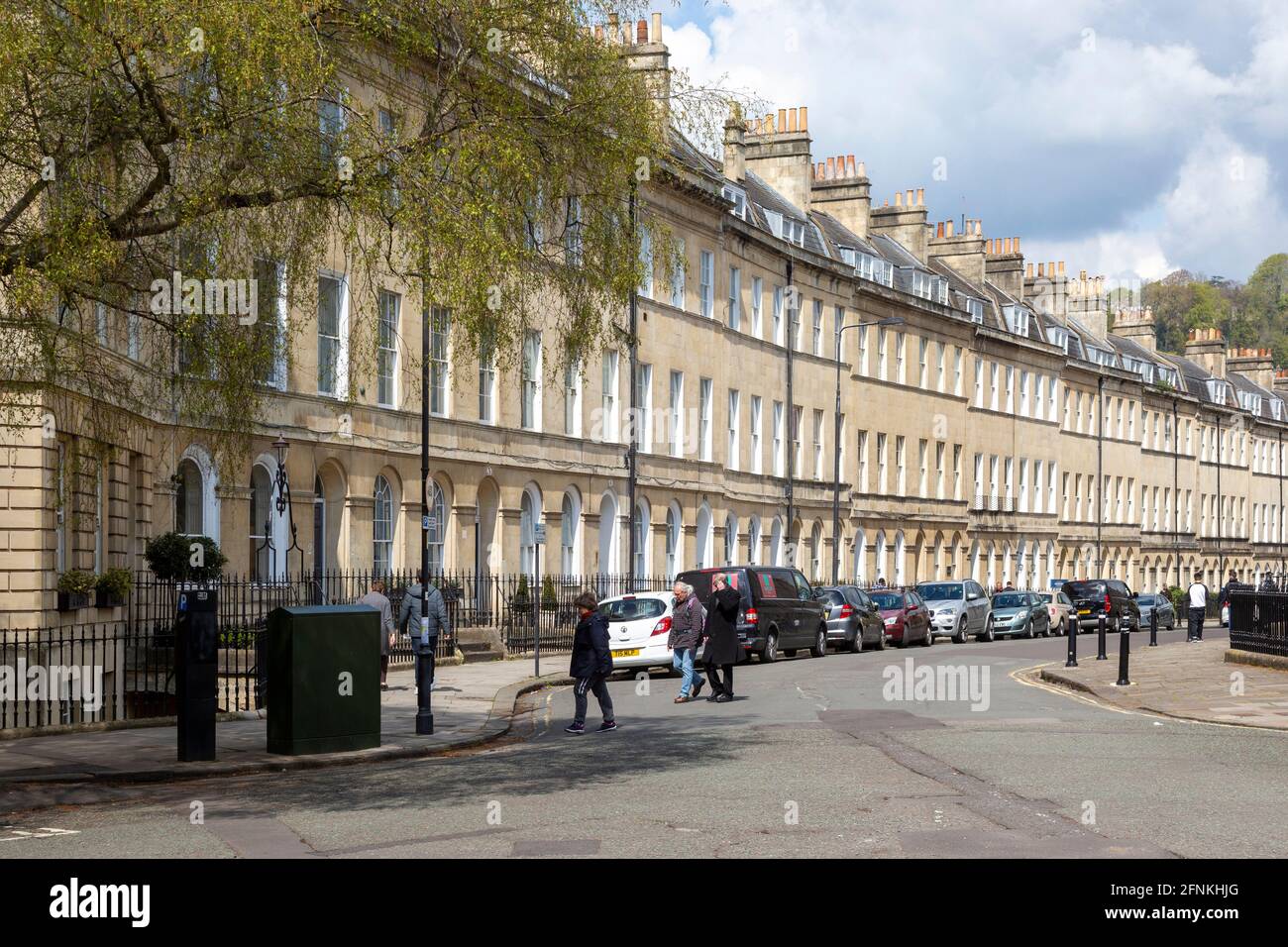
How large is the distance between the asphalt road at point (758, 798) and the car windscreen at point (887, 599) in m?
24.4

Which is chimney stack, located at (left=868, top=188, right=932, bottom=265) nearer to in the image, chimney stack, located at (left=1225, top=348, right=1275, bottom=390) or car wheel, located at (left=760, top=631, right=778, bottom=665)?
car wheel, located at (left=760, top=631, right=778, bottom=665)

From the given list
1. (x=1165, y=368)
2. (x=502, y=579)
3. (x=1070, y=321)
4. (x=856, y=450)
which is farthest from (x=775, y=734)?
(x=1165, y=368)

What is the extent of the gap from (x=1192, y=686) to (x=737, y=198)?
3249cm

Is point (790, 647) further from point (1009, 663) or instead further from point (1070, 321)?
point (1070, 321)

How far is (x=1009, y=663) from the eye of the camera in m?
35.7

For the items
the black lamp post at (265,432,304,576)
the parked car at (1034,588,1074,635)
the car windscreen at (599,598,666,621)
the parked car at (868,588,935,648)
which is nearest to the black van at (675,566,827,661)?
the car windscreen at (599,598,666,621)

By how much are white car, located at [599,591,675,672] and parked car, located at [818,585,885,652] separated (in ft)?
33.9

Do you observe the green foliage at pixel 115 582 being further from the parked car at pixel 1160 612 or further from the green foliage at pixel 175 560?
the parked car at pixel 1160 612

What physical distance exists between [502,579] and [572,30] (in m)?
26.0

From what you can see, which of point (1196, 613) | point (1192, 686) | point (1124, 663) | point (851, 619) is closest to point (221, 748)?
point (1124, 663)

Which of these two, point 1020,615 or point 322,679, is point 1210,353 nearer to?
point 1020,615

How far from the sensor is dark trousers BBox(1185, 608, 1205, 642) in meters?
47.5

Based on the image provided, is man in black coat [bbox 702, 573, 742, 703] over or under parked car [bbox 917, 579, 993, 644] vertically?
over

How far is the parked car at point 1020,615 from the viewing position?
53469 millimetres
